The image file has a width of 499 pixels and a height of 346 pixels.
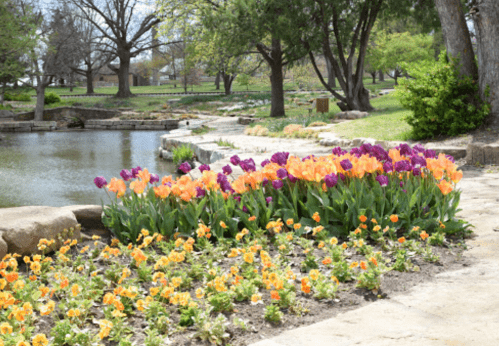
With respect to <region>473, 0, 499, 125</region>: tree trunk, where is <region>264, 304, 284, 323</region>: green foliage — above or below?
below

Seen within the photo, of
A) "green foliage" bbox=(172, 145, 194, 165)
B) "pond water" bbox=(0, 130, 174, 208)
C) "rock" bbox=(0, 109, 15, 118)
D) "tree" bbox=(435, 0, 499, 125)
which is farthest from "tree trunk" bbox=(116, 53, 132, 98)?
"tree" bbox=(435, 0, 499, 125)

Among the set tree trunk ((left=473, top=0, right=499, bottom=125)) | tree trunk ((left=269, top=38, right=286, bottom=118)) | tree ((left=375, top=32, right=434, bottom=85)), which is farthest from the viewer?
tree ((left=375, top=32, right=434, bottom=85))

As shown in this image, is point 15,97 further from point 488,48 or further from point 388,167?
point 388,167

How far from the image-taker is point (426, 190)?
3.83 metres

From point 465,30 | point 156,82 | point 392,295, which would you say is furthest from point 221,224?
point 156,82

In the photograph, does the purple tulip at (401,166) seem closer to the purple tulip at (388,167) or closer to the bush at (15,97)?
the purple tulip at (388,167)

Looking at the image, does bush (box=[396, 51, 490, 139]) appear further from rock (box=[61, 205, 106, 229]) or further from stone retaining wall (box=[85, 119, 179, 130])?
stone retaining wall (box=[85, 119, 179, 130])

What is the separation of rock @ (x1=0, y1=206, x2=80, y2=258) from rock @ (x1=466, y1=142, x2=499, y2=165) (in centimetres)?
574

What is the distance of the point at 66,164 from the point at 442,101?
8965 millimetres

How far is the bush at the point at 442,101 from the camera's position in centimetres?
813

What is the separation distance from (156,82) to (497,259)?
255 feet

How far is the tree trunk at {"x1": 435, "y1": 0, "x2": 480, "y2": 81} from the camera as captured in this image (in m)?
8.48

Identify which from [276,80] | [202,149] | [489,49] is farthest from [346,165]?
[276,80]

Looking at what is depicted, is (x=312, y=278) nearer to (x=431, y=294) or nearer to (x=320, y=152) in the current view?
(x=431, y=294)
